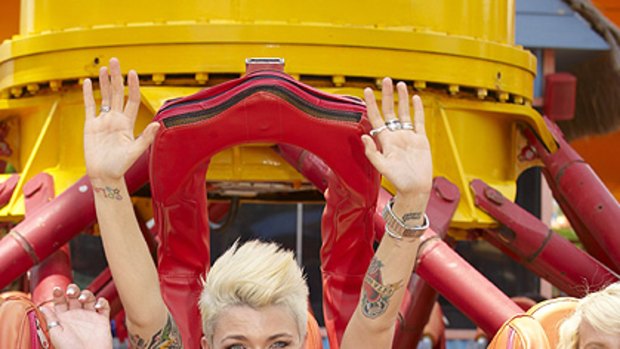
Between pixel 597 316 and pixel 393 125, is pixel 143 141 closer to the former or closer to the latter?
pixel 393 125

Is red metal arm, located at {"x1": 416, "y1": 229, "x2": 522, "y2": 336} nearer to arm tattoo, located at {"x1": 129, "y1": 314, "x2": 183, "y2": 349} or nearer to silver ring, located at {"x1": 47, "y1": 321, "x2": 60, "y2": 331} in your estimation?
arm tattoo, located at {"x1": 129, "y1": 314, "x2": 183, "y2": 349}

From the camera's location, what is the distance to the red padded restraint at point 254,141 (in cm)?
398

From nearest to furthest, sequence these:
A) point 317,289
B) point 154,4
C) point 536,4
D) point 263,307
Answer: point 263,307 < point 154,4 < point 536,4 < point 317,289

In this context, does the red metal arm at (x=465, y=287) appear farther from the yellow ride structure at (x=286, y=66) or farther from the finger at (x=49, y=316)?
the finger at (x=49, y=316)

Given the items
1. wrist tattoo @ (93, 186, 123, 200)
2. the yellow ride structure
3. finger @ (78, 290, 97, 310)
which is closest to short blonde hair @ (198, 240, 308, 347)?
wrist tattoo @ (93, 186, 123, 200)

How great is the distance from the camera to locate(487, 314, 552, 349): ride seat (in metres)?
3.34

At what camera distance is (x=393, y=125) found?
3.01m

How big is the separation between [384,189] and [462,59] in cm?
70

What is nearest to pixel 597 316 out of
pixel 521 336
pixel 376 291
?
pixel 521 336

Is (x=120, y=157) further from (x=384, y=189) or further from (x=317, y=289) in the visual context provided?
(x=317, y=289)

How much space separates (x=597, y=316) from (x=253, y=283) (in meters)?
0.99

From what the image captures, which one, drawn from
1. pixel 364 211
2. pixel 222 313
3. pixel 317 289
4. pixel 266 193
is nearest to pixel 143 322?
pixel 222 313

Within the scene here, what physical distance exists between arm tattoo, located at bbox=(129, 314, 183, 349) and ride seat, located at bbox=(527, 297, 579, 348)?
1.43m

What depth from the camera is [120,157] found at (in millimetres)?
2936
